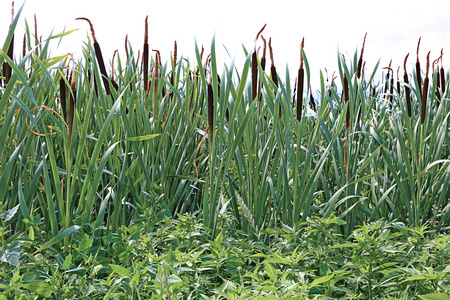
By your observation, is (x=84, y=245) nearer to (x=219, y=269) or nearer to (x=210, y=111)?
(x=219, y=269)

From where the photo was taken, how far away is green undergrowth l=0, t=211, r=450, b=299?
970mm

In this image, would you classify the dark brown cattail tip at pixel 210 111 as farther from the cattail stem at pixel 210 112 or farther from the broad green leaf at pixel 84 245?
the broad green leaf at pixel 84 245

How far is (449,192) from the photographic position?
6.72ft

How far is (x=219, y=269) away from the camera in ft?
4.16

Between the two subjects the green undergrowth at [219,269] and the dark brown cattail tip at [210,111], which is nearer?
the green undergrowth at [219,269]

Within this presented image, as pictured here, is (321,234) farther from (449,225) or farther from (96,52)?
(96,52)

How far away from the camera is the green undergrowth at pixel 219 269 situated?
97 centimetres

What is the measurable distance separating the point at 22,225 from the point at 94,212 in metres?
0.38

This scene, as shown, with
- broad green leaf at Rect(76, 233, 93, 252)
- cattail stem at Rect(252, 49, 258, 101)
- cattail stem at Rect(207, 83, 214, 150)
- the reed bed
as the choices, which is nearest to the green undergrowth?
broad green leaf at Rect(76, 233, 93, 252)

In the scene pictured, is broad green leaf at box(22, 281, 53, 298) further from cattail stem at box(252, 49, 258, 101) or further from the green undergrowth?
cattail stem at box(252, 49, 258, 101)

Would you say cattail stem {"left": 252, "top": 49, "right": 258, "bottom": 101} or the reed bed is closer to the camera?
the reed bed

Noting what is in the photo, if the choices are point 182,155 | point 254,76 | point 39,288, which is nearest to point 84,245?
point 39,288

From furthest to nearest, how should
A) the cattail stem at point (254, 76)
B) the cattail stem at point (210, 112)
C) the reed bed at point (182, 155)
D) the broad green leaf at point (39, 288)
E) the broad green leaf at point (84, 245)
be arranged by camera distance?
the cattail stem at point (254, 76) < the cattail stem at point (210, 112) < the reed bed at point (182, 155) < the broad green leaf at point (84, 245) < the broad green leaf at point (39, 288)

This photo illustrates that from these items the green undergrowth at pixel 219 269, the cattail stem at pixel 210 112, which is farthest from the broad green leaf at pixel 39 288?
the cattail stem at pixel 210 112
